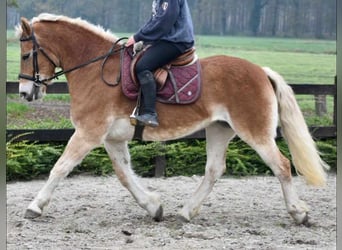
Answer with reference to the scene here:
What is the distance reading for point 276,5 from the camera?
829 centimetres

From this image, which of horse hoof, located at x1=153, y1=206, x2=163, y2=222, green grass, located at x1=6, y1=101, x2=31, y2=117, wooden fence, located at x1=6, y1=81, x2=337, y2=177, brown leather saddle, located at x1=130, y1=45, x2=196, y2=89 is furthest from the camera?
green grass, located at x1=6, y1=101, x2=31, y2=117

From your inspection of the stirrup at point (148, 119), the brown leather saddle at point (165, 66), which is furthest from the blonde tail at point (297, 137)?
the stirrup at point (148, 119)

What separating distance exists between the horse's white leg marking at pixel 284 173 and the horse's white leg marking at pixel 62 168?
139cm

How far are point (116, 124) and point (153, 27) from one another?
2.70 ft

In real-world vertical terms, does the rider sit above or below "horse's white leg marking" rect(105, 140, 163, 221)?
above

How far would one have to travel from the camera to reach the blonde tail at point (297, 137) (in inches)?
193

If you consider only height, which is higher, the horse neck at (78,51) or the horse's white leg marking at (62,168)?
the horse neck at (78,51)

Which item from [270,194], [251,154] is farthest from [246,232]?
[251,154]

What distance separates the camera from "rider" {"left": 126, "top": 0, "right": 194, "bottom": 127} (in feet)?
14.6

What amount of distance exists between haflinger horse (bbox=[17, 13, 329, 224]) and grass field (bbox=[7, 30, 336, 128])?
10.9 feet

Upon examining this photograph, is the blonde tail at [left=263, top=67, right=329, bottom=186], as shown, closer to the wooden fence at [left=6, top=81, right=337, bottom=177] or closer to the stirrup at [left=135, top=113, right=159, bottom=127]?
the stirrup at [left=135, top=113, right=159, bottom=127]

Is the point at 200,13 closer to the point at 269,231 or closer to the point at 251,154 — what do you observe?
the point at 251,154

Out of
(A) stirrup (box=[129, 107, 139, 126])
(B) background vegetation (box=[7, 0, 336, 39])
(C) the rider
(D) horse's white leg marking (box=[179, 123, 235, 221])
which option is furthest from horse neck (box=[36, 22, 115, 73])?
(B) background vegetation (box=[7, 0, 336, 39])

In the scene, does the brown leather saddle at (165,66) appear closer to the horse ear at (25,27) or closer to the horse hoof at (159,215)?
the horse ear at (25,27)
